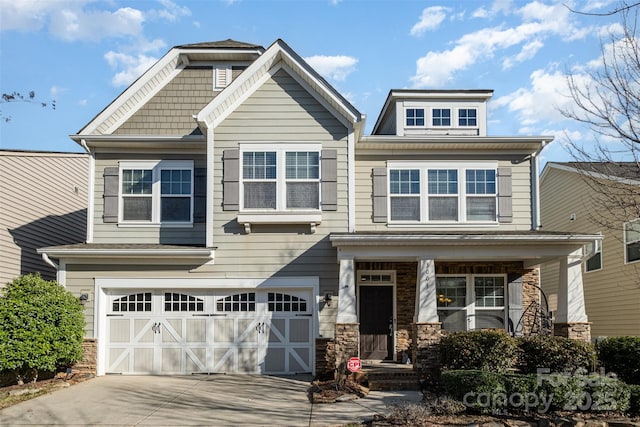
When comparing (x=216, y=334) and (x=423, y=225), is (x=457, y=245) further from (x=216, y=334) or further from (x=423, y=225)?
(x=216, y=334)

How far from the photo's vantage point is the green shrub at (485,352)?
1221cm

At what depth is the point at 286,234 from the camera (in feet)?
49.9

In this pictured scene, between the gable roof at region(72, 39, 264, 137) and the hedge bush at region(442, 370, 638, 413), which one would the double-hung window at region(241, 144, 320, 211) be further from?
the hedge bush at region(442, 370, 638, 413)

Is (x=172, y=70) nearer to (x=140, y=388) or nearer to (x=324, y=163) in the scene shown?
(x=324, y=163)

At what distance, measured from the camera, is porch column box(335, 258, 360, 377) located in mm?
13672

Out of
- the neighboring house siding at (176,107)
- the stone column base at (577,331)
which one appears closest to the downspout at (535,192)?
the stone column base at (577,331)

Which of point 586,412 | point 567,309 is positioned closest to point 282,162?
point 567,309

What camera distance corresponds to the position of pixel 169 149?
635 inches

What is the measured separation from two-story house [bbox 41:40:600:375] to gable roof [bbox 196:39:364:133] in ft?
0.11

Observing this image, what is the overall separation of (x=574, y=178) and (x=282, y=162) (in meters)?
9.99

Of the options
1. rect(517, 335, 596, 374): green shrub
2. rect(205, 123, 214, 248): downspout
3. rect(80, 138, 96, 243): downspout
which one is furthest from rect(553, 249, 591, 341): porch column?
rect(80, 138, 96, 243): downspout

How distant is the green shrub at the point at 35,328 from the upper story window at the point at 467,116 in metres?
10.9

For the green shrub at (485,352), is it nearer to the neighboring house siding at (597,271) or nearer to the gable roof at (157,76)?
the neighboring house siding at (597,271)

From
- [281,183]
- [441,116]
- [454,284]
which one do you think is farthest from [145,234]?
[441,116]
